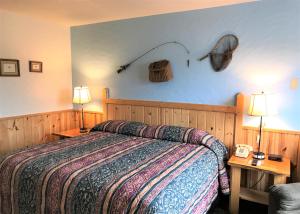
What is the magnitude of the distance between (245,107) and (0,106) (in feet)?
9.24

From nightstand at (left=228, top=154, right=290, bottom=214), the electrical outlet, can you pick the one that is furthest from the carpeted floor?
the electrical outlet

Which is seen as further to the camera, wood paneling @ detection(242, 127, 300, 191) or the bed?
wood paneling @ detection(242, 127, 300, 191)

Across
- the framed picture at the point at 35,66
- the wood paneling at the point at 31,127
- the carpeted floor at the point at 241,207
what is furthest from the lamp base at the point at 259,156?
the framed picture at the point at 35,66

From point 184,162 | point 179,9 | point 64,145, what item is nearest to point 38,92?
point 64,145

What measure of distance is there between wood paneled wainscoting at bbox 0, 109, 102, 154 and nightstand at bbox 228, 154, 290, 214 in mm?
2072

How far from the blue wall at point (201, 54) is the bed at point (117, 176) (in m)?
0.62

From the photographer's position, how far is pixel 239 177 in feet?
7.45

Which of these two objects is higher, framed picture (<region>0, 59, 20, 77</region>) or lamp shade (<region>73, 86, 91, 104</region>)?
framed picture (<region>0, 59, 20, 77</region>)

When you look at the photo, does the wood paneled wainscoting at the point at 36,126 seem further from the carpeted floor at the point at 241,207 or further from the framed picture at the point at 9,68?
the carpeted floor at the point at 241,207


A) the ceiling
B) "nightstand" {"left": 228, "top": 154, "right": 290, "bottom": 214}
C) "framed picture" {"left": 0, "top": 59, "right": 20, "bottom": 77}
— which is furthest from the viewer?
"framed picture" {"left": 0, "top": 59, "right": 20, "bottom": 77}

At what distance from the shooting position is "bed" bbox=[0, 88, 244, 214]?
148 cm

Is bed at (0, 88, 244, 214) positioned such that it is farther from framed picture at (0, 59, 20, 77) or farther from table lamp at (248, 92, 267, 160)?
framed picture at (0, 59, 20, 77)

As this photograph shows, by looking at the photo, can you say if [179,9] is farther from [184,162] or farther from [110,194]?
[110,194]

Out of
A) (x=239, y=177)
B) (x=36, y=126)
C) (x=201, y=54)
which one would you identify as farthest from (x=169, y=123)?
(x=36, y=126)
